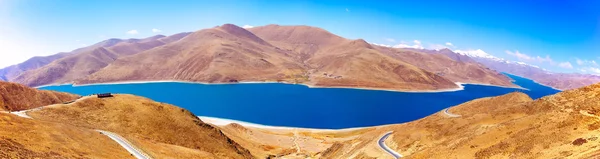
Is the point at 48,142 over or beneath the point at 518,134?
beneath

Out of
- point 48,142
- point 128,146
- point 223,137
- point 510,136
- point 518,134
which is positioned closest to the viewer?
point 48,142

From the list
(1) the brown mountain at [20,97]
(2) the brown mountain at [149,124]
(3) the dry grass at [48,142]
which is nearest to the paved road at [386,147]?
(2) the brown mountain at [149,124]

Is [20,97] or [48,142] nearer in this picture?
[48,142]

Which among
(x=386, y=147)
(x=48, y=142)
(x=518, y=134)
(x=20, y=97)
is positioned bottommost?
(x=386, y=147)

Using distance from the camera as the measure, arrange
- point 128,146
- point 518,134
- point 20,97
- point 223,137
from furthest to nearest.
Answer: point 20,97 < point 223,137 < point 128,146 < point 518,134

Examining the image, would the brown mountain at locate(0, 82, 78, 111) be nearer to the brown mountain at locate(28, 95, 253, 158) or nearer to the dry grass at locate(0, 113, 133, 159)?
the brown mountain at locate(28, 95, 253, 158)

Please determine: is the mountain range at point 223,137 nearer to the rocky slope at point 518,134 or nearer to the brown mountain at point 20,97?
the rocky slope at point 518,134

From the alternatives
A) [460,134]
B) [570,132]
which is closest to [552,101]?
[460,134]

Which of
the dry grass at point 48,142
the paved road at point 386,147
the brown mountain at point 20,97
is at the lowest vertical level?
the paved road at point 386,147

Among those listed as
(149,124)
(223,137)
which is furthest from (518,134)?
(149,124)

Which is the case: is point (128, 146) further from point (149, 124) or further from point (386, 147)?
point (386, 147)
